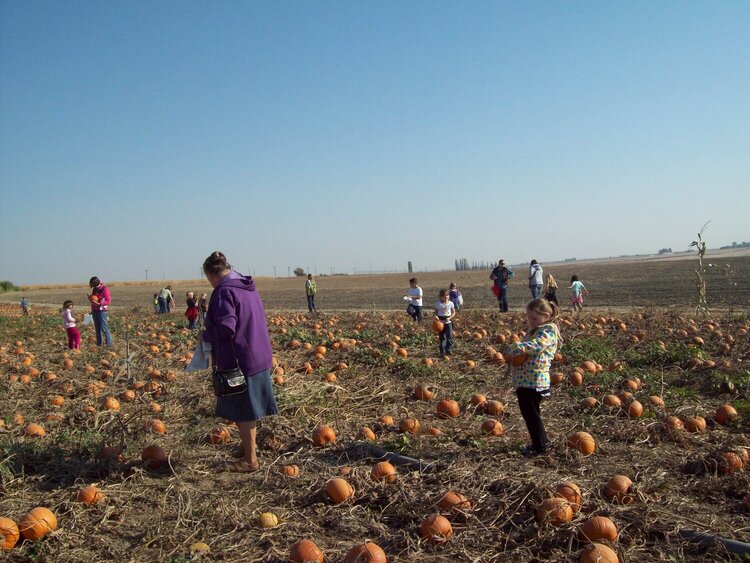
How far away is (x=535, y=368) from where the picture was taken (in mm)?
5215

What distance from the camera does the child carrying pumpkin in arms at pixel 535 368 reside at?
517 centimetres

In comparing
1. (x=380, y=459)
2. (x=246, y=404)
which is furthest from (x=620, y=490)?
(x=246, y=404)

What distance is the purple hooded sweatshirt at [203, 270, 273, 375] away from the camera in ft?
15.6

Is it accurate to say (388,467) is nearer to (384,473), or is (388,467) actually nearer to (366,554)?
(384,473)

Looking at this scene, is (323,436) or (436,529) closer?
(436,529)

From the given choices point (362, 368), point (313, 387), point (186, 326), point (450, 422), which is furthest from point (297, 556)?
point (186, 326)

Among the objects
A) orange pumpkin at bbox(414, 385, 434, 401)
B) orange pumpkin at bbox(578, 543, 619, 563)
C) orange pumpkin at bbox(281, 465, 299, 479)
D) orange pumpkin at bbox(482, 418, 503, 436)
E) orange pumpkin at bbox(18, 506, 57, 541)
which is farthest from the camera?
orange pumpkin at bbox(414, 385, 434, 401)

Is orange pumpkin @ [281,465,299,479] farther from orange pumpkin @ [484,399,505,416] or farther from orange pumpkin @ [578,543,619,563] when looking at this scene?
orange pumpkin @ [484,399,505,416]

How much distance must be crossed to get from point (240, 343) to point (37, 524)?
186cm

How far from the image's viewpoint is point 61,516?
409 centimetres

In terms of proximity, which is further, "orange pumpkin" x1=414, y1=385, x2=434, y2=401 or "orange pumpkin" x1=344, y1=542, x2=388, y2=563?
"orange pumpkin" x1=414, y1=385, x2=434, y2=401

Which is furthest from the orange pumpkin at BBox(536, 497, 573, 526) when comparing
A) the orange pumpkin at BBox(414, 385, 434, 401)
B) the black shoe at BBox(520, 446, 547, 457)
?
the orange pumpkin at BBox(414, 385, 434, 401)

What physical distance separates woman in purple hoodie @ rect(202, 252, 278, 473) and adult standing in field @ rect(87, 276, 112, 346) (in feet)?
30.8

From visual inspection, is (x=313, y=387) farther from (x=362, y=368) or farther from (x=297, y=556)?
(x=297, y=556)
